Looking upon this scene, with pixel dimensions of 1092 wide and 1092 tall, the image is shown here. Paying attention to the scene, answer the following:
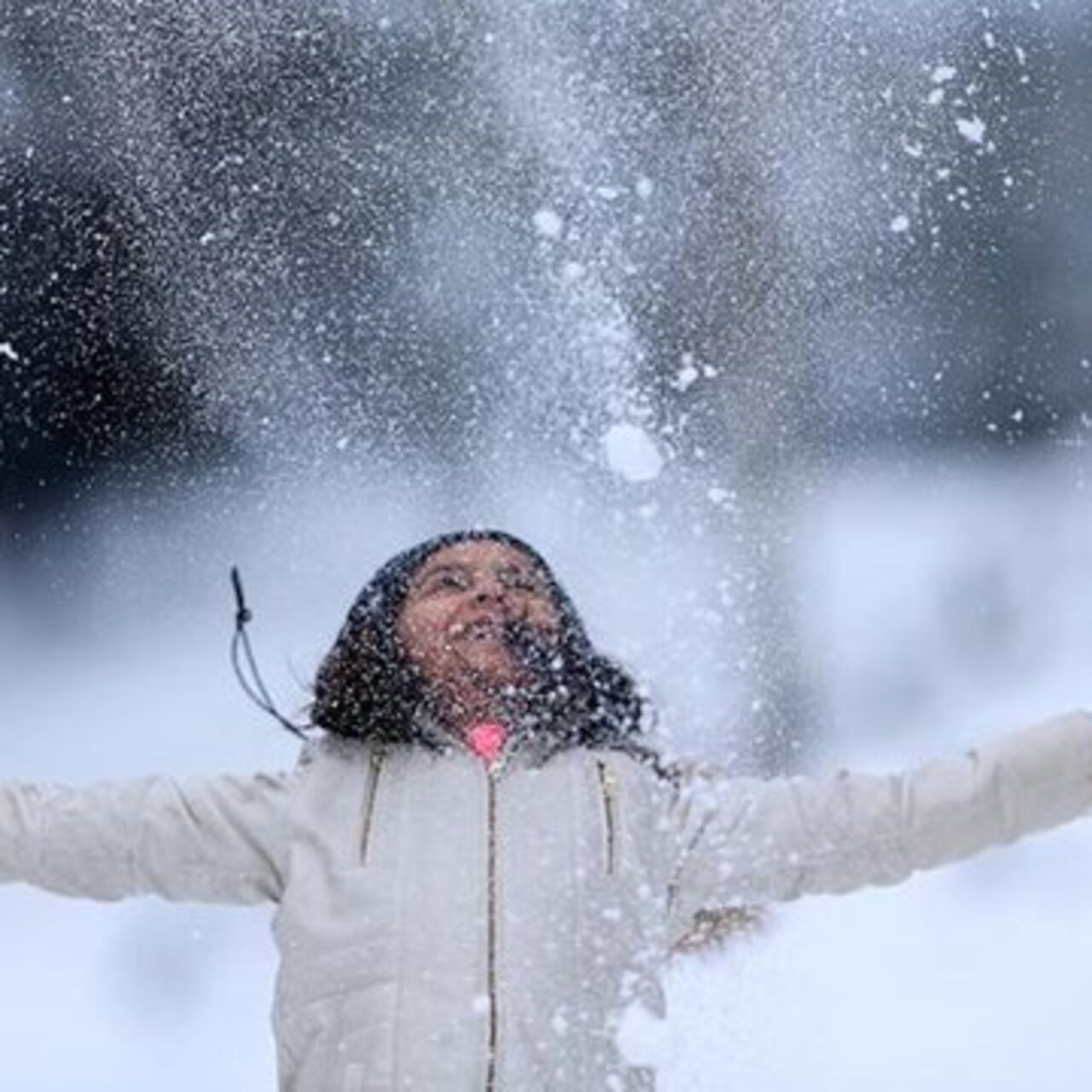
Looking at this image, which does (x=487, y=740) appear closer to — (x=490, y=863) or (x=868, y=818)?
(x=490, y=863)

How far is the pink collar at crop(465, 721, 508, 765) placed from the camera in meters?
4.00

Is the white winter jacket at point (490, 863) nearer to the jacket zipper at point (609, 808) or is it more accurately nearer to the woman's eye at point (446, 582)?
the jacket zipper at point (609, 808)

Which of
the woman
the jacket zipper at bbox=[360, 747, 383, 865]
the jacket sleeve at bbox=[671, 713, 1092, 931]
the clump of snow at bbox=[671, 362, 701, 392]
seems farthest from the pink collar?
the clump of snow at bbox=[671, 362, 701, 392]

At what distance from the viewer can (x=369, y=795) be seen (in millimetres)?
3959

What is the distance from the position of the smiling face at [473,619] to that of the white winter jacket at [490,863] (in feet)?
0.59

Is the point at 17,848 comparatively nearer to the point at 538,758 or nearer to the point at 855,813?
the point at 538,758

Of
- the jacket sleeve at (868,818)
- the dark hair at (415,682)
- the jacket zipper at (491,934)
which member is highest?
the dark hair at (415,682)

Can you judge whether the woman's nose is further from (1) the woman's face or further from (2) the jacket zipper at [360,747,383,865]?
(2) the jacket zipper at [360,747,383,865]

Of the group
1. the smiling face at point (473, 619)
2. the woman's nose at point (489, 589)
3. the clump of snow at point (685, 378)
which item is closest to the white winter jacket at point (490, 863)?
the smiling face at point (473, 619)

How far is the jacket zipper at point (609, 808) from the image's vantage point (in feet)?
12.8

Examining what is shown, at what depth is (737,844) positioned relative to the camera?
156 inches

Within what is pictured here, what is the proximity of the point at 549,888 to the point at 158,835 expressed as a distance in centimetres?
67

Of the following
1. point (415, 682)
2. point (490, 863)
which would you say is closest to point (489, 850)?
point (490, 863)

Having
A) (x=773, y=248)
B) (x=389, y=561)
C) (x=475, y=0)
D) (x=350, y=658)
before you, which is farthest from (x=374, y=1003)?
(x=475, y=0)
